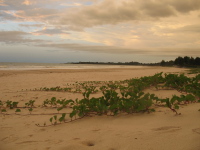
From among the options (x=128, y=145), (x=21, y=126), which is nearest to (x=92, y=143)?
(x=128, y=145)

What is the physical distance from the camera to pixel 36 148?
2.18 metres

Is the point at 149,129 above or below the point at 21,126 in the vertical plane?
above

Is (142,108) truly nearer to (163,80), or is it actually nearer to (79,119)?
(79,119)

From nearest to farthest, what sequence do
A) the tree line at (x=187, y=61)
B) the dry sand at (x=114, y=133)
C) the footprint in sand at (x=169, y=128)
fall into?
the dry sand at (x=114, y=133) < the footprint in sand at (x=169, y=128) < the tree line at (x=187, y=61)

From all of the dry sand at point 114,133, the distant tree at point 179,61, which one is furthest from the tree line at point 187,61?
the dry sand at point 114,133

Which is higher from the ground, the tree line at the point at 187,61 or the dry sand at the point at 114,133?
the tree line at the point at 187,61

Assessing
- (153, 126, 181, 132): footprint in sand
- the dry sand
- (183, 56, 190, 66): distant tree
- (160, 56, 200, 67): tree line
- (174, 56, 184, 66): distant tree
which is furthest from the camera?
(174, 56, 184, 66): distant tree

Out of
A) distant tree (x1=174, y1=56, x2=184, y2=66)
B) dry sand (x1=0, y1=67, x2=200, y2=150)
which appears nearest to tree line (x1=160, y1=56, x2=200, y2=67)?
distant tree (x1=174, y1=56, x2=184, y2=66)

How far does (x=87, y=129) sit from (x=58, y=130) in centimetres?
46

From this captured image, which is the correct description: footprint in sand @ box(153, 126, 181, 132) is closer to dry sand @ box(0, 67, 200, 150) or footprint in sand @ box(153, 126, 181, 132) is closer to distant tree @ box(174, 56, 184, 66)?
dry sand @ box(0, 67, 200, 150)

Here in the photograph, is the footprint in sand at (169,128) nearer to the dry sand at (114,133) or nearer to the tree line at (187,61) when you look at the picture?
the dry sand at (114,133)

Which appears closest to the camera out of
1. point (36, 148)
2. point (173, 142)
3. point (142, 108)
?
point (173, 142)

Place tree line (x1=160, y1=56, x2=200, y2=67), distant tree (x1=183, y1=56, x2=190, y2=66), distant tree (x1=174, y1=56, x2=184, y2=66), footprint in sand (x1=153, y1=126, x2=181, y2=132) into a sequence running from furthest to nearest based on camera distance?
distant tree (x1=174, y1=56, x2=184, y2=66) < distant tree (x1=183, y1=56, x2=190, y2=66) < tree line (x1=160, y1=56, x2=200, y2=67) < footprint in sand (x1=153, y1=126, x2=181, y2=132)

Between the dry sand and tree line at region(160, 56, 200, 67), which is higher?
tree line at region(160, 56, 200, 67)
